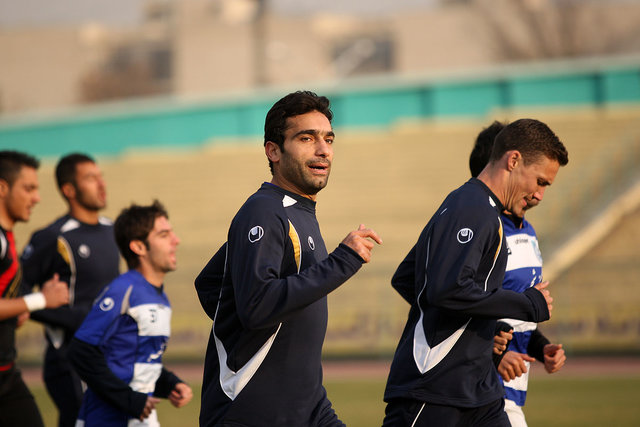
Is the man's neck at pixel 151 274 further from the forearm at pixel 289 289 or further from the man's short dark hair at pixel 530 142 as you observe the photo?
the man's short dark hair at pixel 530 142

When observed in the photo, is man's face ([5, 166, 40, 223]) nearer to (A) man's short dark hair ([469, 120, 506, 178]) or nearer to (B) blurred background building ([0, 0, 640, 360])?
(A) man's short dark hair ([469, 120, 506, 178])

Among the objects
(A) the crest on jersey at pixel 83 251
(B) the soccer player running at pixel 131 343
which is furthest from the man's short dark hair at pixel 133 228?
(A) the crest on jersey at pixel 83 251

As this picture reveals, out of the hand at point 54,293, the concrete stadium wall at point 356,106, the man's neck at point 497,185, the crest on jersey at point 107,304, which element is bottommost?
the crest on jersey at point 107,304

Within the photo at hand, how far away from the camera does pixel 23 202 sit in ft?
20.4

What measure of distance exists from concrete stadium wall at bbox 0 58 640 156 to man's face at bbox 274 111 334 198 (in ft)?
81.1

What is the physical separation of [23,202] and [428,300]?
3.30 metres

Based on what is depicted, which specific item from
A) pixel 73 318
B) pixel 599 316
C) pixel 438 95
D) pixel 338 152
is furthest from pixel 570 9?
pixel 73 318

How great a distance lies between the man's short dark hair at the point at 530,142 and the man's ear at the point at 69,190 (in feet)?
13.8

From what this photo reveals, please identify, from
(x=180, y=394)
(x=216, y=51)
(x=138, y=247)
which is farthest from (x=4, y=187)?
(x=216, y=51)

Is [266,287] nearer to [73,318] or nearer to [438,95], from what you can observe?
[73,318]

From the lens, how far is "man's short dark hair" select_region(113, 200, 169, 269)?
19.4 ft

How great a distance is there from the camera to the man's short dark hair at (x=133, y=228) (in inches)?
232

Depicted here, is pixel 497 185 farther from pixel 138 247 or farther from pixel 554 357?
pixel 138 247

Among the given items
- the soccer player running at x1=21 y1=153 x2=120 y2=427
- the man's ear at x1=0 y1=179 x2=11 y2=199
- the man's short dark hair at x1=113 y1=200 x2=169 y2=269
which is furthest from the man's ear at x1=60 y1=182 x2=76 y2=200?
the man's short dark hair at x1=113 y1=200 x2=169 y2=269
